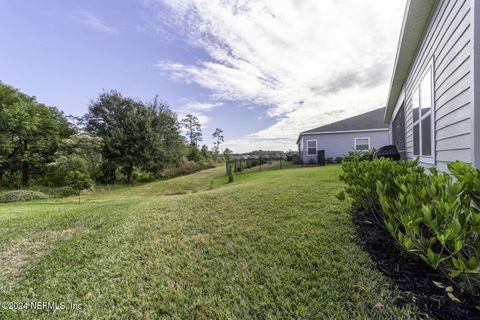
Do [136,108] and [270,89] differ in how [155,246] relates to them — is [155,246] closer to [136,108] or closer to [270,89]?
[270,89]

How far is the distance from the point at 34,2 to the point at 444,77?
9619 mm

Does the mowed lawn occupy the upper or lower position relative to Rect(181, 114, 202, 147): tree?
lower

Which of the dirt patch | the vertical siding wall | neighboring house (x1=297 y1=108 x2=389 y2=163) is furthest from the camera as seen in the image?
neighboring house (x1=297 y1=108 x2=389 y2=163)

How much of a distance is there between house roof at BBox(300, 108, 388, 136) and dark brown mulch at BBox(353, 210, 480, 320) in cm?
1497

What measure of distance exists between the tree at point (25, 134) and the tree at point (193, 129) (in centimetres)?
2016

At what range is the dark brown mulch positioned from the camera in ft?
4.90

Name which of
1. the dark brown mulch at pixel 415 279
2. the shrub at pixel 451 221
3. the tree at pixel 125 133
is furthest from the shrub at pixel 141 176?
the shrub at pixel 451 221

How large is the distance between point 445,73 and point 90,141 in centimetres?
1609

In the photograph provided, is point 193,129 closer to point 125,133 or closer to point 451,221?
point 125,133

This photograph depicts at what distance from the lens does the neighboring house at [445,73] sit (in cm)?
207

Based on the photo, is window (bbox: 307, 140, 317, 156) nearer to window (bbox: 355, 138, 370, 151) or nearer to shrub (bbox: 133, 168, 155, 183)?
window (bbox: 355, 138, 370, 151)

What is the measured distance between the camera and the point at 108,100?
15070 mm

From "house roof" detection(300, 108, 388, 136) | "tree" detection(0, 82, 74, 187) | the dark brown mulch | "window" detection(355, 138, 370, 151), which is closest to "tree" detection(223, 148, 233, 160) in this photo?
"house roof" detection(300, 108, 388, 136)

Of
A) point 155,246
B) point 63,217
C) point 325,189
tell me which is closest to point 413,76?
point 325,189
